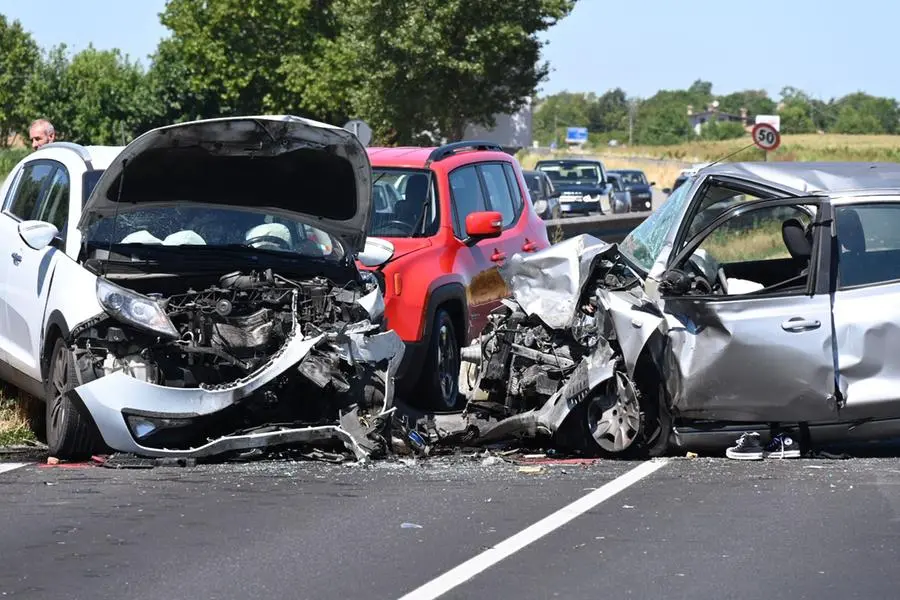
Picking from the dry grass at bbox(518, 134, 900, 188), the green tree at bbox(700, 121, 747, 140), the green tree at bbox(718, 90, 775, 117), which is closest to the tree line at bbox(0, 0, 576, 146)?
Answer: the dry grass at bbox(518, 134, 900, 188)

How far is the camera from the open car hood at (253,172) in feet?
30.3

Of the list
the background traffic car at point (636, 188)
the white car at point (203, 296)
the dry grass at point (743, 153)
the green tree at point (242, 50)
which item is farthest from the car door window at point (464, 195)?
the dry grass at point (743, 153)

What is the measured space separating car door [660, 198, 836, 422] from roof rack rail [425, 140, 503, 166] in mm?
3613

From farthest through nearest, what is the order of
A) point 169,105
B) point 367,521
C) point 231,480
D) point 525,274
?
point 169,105, point 525,274, point 231,480, point 367,521

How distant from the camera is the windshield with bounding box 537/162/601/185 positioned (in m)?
43.8

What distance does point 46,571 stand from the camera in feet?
20.6

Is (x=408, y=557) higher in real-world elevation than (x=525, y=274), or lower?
lower

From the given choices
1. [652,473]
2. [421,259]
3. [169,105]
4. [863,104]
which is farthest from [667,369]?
[863,104]

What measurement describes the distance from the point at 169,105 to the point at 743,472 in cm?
6421

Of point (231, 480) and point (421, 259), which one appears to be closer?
point (231, 480)

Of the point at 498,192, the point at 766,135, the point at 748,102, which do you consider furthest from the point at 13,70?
the point at 748,102

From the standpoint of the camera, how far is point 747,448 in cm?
898

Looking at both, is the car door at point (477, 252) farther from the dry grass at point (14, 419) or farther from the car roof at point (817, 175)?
the dry grass at point (14, 419)

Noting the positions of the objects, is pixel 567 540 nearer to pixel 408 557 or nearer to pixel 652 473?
pixel 408 557
